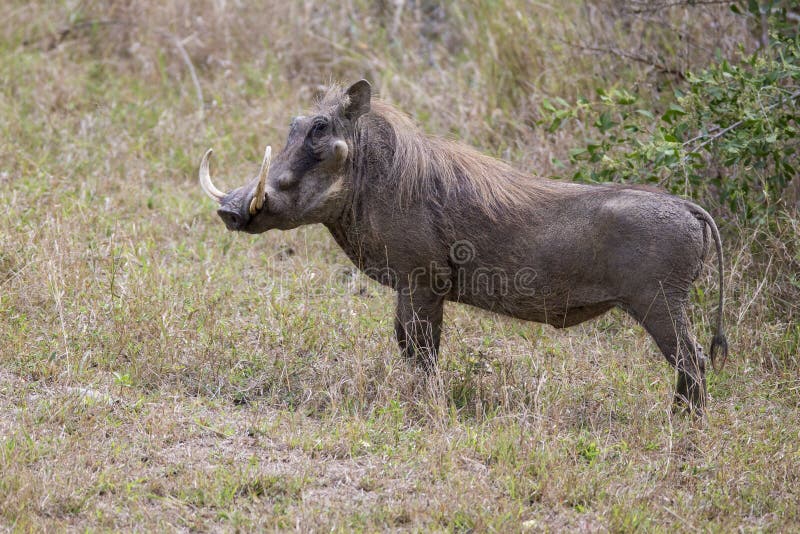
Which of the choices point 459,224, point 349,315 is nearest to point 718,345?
point 459,224

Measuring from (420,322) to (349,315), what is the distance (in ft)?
2.63

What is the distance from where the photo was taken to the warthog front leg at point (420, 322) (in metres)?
4.05

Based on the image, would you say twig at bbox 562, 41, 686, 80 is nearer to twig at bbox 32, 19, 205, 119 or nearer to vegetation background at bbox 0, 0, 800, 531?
vegetation background at bbox 0, 0, 800, 531

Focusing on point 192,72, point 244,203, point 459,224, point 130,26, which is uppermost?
point 130,26

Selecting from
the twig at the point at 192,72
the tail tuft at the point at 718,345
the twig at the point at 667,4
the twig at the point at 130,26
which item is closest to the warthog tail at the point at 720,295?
the tail tuft at the point at 718,345

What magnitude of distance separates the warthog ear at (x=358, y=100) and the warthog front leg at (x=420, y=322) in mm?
754

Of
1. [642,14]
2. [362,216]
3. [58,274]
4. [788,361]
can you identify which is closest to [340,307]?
[362,216]

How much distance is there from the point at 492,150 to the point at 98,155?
2481 millimetres

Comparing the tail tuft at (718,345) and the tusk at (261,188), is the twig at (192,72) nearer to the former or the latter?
the tusk at (261,188)

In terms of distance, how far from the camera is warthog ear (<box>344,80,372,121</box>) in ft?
13.4

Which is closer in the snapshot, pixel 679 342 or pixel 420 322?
pixel 679 342

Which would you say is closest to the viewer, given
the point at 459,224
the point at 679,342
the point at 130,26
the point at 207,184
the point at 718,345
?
the point at 679,342

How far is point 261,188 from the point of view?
3957 millimetres

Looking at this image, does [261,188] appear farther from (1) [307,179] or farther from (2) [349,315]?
(2) [349,315]
